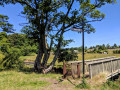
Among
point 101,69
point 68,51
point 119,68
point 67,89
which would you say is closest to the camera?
point 67,89

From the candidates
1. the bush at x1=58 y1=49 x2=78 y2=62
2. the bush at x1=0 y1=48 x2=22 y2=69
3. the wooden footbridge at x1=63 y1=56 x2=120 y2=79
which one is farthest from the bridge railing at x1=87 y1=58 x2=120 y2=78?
the bush at x1=0 y1=48 x2=22 y2=69

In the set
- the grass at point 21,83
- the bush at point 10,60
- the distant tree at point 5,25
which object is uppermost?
the distant tree at point 5,25

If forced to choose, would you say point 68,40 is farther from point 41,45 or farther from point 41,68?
point 41,68

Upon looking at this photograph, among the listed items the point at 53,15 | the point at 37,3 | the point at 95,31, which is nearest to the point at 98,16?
the point at 95,31

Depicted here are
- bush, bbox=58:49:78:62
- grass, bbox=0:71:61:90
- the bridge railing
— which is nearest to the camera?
grass, bbox=0:71:61:90

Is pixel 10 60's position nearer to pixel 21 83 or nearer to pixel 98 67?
pixel 21 83

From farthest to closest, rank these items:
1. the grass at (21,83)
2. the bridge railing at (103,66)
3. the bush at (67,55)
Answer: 1. the bush at (67,55)
2. the bridge railing at (103,66)
3. the grass at (21,83)

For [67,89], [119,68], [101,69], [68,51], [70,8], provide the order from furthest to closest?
[68,51] < [70,8] < [119,68] < [101,69] < [67,89]

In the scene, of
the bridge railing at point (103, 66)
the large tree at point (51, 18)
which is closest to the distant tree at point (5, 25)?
the large tree at point (51, 18)

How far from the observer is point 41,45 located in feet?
33.0

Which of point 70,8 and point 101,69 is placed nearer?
point 101,69

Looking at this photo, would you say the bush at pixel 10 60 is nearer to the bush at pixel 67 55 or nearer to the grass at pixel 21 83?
the grass at pixel 21 83

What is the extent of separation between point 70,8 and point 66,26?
165 centimetres

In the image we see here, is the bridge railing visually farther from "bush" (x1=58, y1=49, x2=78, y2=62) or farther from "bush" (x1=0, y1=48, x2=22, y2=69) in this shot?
"bush" (x1=0, y1=48, x2=22, y2=69)
